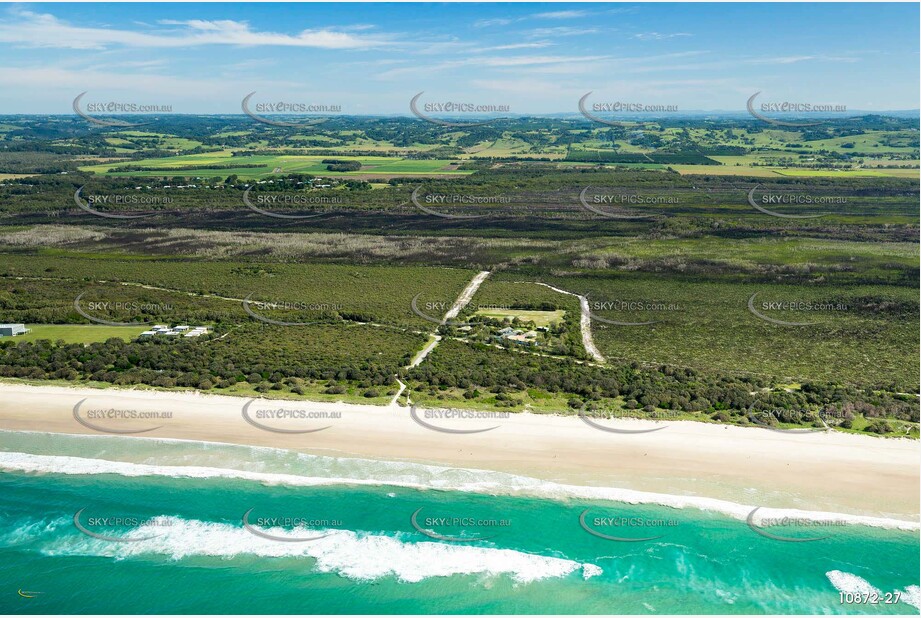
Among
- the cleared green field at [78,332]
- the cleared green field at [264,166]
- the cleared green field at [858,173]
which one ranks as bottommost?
the cleared green field at [78,332]

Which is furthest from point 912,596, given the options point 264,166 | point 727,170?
point 264,166

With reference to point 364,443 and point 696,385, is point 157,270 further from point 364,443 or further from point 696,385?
point 696,385

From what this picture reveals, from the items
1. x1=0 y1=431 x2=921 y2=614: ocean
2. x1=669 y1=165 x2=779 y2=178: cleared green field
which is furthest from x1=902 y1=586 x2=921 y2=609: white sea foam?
x1=669 y1=165 x2=779 y2=178: cleared green field

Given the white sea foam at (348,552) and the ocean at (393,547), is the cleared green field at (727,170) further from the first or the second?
the white sea foam at (348,552)

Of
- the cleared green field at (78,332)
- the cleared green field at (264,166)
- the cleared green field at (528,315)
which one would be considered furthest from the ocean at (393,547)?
the cleared green field at (264,166)

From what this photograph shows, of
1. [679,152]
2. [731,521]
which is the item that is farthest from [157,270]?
[679,152]

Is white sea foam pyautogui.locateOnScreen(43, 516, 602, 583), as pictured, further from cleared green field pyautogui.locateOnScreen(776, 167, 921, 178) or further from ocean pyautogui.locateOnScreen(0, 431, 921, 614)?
cleared green field pyautogui.locateOnScreen(776, 167, 921, 178)
